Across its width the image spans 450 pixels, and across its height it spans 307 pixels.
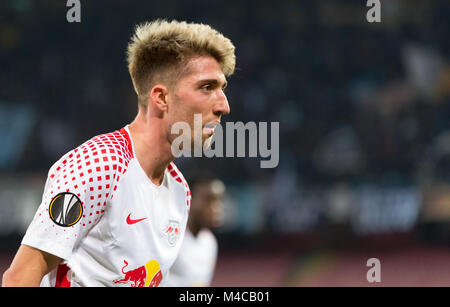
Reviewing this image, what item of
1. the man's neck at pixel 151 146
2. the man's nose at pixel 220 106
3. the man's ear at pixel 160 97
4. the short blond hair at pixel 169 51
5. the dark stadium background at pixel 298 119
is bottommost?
the man's neck at pixel 151 146

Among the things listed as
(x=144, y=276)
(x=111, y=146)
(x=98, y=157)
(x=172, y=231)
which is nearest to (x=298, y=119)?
(x=172, y=231)

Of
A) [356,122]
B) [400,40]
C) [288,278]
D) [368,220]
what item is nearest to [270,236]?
[288,278]

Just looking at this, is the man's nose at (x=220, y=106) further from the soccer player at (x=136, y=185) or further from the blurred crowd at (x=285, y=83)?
the blurred crowd at (x=285, y=83)

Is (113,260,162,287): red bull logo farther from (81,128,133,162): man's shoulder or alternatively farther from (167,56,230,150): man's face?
(167,56,230,150): man's face

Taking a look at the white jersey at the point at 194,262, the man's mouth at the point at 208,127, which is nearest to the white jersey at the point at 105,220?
the man's mouth at the point at 208,127

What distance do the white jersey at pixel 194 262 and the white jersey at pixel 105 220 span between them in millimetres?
2998

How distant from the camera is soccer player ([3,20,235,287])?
7.15 feet

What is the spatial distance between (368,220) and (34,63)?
18.6ft

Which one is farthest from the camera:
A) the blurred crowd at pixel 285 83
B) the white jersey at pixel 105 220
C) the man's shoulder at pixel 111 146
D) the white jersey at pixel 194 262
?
the blurred crowd at pixel 285 83

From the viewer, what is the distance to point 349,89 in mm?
10766

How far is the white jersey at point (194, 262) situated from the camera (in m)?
5.72

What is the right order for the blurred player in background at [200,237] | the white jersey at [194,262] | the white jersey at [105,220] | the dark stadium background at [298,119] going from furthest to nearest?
the dark stadium background at [298,119]
the blurred player in background at [200,237]
the white jersey at [194,262]
the white jersey at [105,220]
